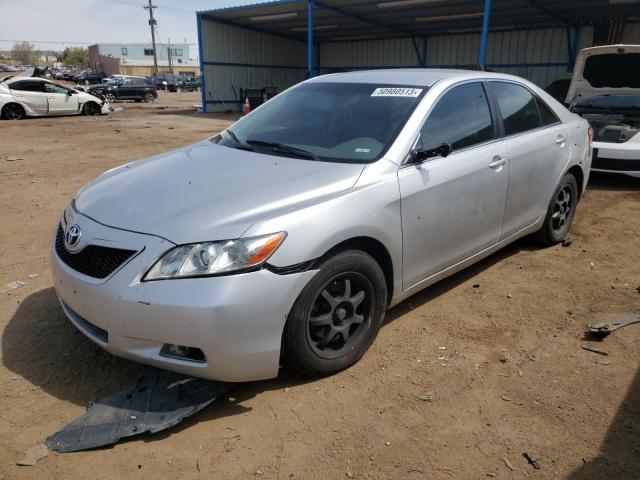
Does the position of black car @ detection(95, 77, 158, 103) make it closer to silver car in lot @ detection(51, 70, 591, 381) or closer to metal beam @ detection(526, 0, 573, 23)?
metal beam @ detection(526, 0, 573, 23)

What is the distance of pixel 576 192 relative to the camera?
492cm

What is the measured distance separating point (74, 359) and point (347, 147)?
2.07 metres

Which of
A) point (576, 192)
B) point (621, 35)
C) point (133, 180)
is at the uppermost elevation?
point (621, 35)

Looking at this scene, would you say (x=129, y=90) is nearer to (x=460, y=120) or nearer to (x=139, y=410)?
(x=460, y=120)

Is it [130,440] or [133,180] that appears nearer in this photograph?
[130,440]

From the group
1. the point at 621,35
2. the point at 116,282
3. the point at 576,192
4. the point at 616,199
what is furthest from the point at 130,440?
the point at 621,35

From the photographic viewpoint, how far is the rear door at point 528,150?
152 inches

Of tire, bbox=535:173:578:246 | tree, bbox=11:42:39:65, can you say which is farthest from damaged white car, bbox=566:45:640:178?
tree, bbox=11:42:39:65

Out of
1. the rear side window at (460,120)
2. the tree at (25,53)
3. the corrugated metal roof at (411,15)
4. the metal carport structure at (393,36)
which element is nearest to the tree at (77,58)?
the tree at (25,53)

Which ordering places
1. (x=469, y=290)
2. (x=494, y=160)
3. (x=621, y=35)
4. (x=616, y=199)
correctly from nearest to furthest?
(x=494, y=160) → (x=469, y=290) → (x=616, y=199) → (x=621, y=35)

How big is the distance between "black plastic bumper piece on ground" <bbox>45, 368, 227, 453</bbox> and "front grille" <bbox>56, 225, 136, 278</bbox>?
62 cm

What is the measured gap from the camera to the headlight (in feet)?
7.54

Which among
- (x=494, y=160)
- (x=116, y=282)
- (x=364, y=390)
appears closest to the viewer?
(x=116, y=282)

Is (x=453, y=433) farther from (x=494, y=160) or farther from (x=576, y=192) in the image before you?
Answer: (x=576, y=192)
